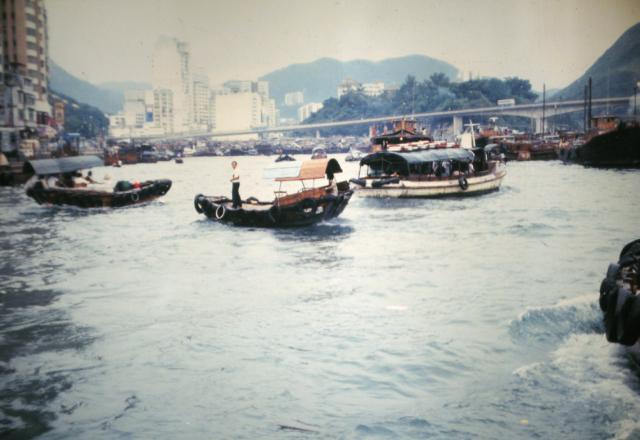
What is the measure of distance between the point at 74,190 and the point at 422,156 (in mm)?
8792

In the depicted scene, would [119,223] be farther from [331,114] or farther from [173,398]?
[331,114]

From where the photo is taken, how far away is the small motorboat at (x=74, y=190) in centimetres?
1362

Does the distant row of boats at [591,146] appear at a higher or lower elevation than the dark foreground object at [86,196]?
higher

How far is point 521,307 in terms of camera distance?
541 cm

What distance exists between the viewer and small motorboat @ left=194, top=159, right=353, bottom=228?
33.7 ft

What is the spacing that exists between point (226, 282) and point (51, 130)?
25602 millimetres

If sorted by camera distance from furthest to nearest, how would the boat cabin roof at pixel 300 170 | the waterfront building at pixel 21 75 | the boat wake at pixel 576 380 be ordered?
the waterfront building at pixel 21 75 < the boat cabin roof at pixel 300 170 < the boat wake at pixel 576 380

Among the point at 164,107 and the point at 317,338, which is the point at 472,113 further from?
the point at 317,338

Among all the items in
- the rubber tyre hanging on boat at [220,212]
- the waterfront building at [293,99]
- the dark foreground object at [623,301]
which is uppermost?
the waterfront building at [293,99]

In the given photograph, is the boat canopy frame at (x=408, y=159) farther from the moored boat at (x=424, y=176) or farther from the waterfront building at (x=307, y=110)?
the waterfront building at (x=307, y=110)

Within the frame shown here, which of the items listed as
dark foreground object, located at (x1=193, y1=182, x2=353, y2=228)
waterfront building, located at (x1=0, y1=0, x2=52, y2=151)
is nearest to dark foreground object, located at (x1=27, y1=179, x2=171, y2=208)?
dark foreground object, located at (x1=193, y1=182, x2=353, y2=228)

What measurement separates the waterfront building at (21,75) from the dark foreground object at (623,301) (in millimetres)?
22174

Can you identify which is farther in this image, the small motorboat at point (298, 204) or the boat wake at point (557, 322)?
the small motorboat at point (298, 204)

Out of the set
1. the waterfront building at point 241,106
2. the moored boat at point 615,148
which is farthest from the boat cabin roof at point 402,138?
the moored boat at point 615,148
